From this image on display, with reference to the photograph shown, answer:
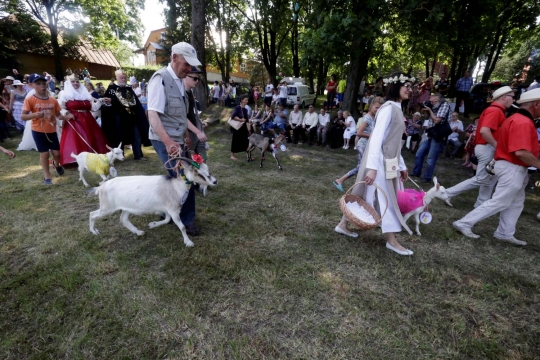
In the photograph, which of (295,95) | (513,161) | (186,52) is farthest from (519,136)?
(295,95)

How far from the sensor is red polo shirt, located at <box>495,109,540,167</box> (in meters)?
3.45

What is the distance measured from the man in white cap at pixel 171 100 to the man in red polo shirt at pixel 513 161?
4.21 metres

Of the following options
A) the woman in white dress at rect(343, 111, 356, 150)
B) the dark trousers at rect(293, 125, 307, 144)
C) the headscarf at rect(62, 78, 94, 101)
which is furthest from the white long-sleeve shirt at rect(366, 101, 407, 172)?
the dark trousers at rect(293, 125, 307, 144)

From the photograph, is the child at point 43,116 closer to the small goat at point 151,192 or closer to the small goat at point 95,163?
the small goat at point 95,163

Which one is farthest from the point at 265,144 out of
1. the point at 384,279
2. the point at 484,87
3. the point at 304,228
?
the point at 484,87

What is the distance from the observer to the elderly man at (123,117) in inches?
Answer: 280

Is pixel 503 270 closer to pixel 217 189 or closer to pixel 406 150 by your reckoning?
pixel 217 189

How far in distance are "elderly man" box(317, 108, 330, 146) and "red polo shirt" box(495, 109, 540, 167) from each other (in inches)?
302

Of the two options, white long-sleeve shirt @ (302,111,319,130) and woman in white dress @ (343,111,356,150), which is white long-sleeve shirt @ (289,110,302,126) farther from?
woman in white dress @ (343,111,356,150)

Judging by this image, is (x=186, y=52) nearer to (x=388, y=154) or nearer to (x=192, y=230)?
(x=192, y=230)

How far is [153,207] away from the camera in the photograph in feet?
11.1

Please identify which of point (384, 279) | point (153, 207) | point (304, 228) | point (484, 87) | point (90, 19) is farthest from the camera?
point (90, 19)

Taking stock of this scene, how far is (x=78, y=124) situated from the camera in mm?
6652

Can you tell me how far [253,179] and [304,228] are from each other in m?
2.66
